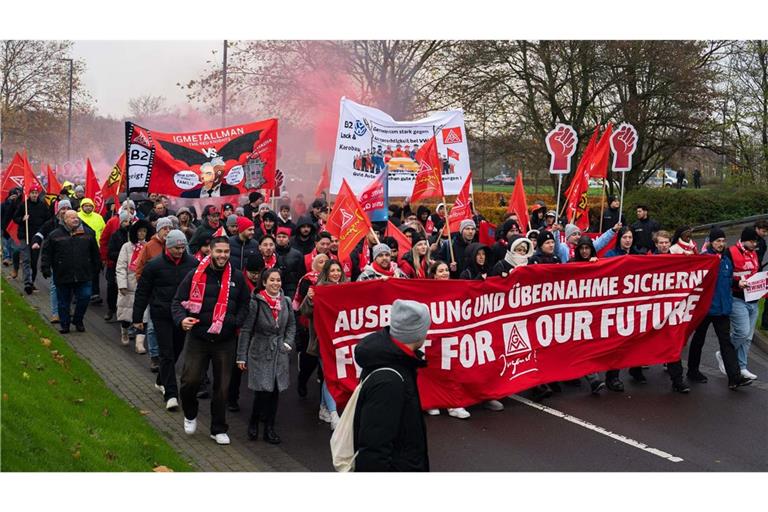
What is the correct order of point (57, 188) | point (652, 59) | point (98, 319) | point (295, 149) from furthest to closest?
point (295, 149) < point (652, 59) < point (57, 188) < point (98, 319)

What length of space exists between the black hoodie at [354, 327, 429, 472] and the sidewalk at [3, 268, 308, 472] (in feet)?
10.1

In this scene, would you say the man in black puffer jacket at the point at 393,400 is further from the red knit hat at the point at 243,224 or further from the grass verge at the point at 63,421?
the red knit hat at the point at 243,224

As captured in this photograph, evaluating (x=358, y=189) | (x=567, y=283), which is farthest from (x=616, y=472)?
(x=358, y=189)

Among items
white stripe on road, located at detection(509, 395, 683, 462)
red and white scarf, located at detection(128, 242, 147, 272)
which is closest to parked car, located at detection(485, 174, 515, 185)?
red and white scarf, located at detection(128, 242, 147, 272)

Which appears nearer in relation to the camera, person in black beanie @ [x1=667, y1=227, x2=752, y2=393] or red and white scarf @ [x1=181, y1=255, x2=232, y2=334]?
red and white scarf @ [x1=181, y1=255, x2=232, y2=334]

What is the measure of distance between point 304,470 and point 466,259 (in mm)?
4738

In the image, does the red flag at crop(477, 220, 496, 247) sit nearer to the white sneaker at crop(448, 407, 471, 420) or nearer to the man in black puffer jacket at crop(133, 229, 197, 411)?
the white sneaker at crop(448, 407, 471, 420)

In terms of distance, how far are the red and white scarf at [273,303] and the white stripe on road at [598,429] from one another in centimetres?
293

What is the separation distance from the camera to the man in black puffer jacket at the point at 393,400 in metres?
4.09

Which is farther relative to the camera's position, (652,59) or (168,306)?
(652,59)

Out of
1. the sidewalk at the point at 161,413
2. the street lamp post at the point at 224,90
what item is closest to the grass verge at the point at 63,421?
the sidewalk at the point at 161,413

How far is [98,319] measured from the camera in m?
13.0

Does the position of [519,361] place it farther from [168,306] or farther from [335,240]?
[168,306]

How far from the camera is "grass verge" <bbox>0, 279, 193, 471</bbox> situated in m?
5.74
